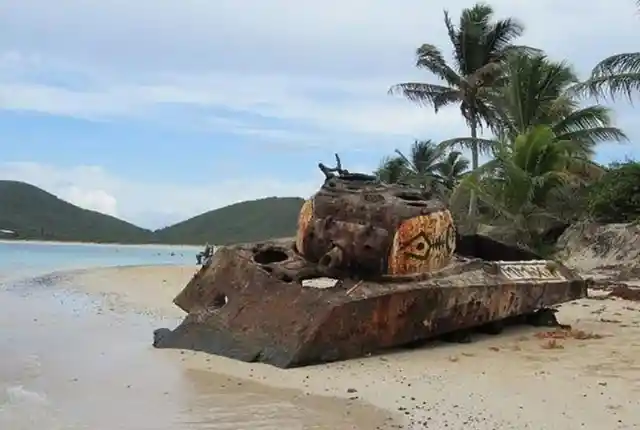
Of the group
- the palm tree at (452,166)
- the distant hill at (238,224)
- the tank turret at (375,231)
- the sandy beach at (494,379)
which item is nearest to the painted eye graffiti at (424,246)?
the tank turret at (375,231)

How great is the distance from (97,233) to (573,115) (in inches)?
3944

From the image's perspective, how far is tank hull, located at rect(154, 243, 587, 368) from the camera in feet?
28.0

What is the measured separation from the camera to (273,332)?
8.75 m

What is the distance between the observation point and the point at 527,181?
859 inches

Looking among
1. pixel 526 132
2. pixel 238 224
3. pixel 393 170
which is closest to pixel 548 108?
pixel 526 132

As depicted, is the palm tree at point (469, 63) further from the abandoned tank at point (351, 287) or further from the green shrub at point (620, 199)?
the abandoned tank at point (351, 287)

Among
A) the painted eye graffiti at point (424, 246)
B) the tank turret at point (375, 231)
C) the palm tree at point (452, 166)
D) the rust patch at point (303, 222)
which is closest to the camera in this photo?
the tank turret at point (375, 231)

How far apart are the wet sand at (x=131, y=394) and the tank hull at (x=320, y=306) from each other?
66 centimetres

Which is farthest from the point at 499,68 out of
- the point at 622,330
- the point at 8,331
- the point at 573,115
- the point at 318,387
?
the point at 318,387

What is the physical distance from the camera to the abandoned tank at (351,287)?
8.65 m

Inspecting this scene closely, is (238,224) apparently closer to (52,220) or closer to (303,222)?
(52,220)

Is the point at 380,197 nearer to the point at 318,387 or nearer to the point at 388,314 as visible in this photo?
the point at 388,314

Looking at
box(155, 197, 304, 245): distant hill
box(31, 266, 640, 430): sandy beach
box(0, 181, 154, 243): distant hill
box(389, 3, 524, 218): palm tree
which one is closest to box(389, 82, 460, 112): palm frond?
box(389, 3, 524, 218): palm tree

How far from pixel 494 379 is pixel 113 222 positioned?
123964mm
